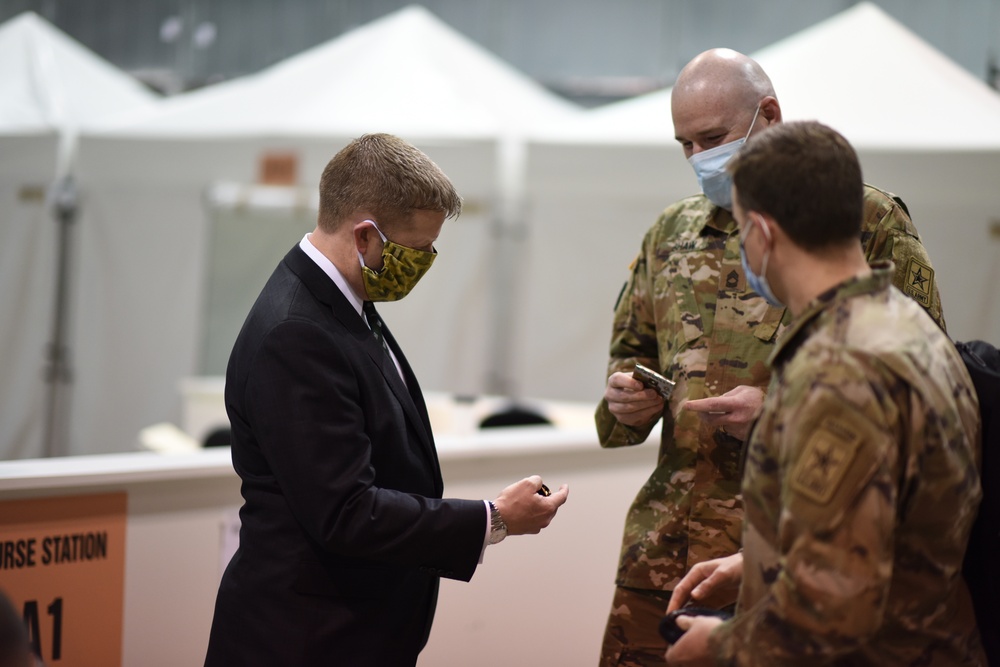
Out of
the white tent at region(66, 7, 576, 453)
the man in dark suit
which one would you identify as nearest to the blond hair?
the man in dark suit

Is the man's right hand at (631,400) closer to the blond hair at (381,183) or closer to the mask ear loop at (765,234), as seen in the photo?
the blond hair at (381,183)

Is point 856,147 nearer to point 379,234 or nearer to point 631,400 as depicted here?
point 631,400

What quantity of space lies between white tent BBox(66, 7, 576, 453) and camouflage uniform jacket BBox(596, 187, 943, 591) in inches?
135

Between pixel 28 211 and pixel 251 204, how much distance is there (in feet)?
5.25

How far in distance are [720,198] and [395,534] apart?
102 cm

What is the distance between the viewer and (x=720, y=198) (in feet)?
7.12

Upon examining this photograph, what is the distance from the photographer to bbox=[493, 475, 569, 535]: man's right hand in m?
1.89

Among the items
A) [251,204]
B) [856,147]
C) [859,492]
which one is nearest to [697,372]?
[859,492]

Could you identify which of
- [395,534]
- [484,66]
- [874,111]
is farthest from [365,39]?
[395,534]

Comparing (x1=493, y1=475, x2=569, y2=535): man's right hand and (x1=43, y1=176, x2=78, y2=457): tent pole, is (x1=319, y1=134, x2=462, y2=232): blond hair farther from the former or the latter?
(x1=43, y1=176, x2=78, y2=457): tent pole

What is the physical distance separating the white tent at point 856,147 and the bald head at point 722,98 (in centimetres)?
281

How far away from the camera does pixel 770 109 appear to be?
2143mm

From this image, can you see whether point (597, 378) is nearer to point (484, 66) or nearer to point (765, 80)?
point (484, 66)

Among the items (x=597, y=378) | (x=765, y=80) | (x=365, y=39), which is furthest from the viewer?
(x=365, y=39)
